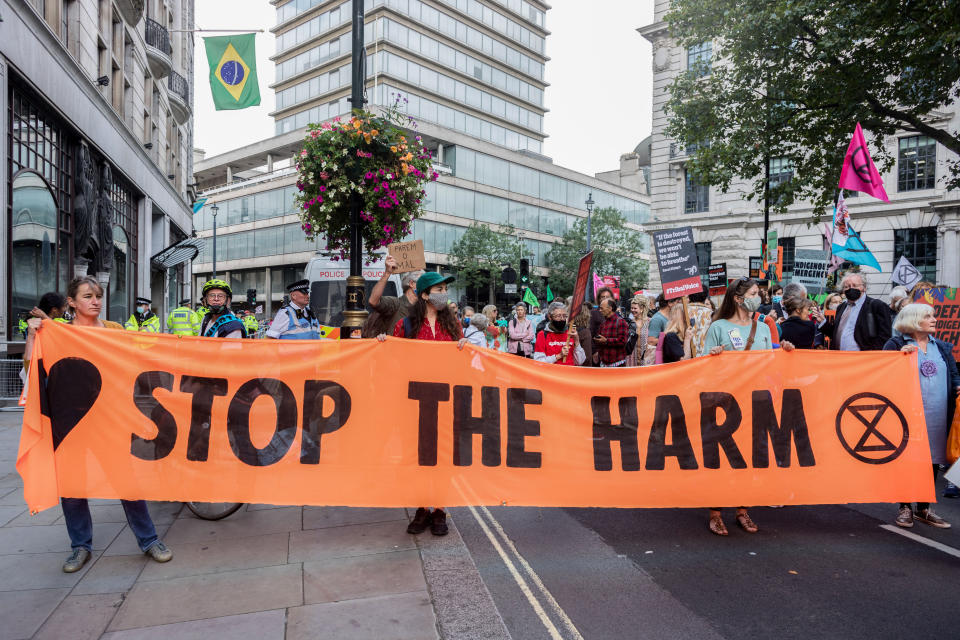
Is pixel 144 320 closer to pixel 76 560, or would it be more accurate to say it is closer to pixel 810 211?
pixel 76 560

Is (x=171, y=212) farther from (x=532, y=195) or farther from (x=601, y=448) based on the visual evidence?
(x=532, y=195)

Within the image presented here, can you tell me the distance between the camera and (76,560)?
14.1 ft

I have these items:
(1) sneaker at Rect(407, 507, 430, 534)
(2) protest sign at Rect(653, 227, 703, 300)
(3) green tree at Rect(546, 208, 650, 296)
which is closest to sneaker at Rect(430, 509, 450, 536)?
(1) sneaker at Rect(407, 507, 430, 534)

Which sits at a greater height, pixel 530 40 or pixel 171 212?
pixel 530 40

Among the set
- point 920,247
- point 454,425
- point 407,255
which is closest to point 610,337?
point 407,255

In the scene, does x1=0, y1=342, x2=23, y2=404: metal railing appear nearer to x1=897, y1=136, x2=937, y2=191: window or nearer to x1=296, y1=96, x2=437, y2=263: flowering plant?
x1=296, y1=96, x2=437, y2=263: flowering plant

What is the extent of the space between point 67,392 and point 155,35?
24.1 m

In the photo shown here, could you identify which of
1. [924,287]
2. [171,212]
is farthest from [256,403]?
[171,212]

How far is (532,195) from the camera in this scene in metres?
59.1

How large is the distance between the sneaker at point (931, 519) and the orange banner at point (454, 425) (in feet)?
1.95

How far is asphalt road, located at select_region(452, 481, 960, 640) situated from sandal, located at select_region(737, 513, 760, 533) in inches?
2.8

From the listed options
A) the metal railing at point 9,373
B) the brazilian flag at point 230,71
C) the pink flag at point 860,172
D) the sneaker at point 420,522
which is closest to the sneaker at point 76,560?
the sneaker at point 420,522

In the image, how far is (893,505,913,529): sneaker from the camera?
5.41m

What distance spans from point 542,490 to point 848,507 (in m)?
3.24
